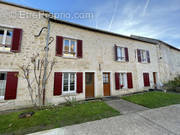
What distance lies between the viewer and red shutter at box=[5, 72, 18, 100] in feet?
15.3

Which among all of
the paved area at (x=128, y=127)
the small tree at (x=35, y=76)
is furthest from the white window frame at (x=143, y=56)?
the small tree at (x=35, y=76)

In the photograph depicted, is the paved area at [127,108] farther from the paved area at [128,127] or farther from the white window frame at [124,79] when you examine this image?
the white window frame at [124,79]

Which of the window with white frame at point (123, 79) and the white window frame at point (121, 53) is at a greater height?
the white window frame at point (121, 53)

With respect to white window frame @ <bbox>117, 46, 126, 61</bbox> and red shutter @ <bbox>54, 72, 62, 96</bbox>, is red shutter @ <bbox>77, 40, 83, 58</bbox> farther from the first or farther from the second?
white window frame @ <bbox>117, 46, 126, 61</bbox>

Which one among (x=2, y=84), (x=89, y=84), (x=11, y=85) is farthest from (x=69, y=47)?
(x=2, y=84)

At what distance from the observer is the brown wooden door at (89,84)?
6789 mm

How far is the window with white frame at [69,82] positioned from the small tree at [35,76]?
1.21 m

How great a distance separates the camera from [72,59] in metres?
6.48

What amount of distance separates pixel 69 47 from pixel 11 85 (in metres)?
4.47

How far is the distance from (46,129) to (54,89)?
296cm

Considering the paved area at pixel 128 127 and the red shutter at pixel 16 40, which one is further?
the red shutter at pixel 16 40

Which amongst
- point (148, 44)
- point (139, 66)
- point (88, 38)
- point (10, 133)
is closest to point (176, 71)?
point (148, 44)

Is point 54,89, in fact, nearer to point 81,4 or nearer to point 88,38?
point 88,38

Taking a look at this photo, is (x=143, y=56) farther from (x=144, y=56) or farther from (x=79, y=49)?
(x=79, y=49)
